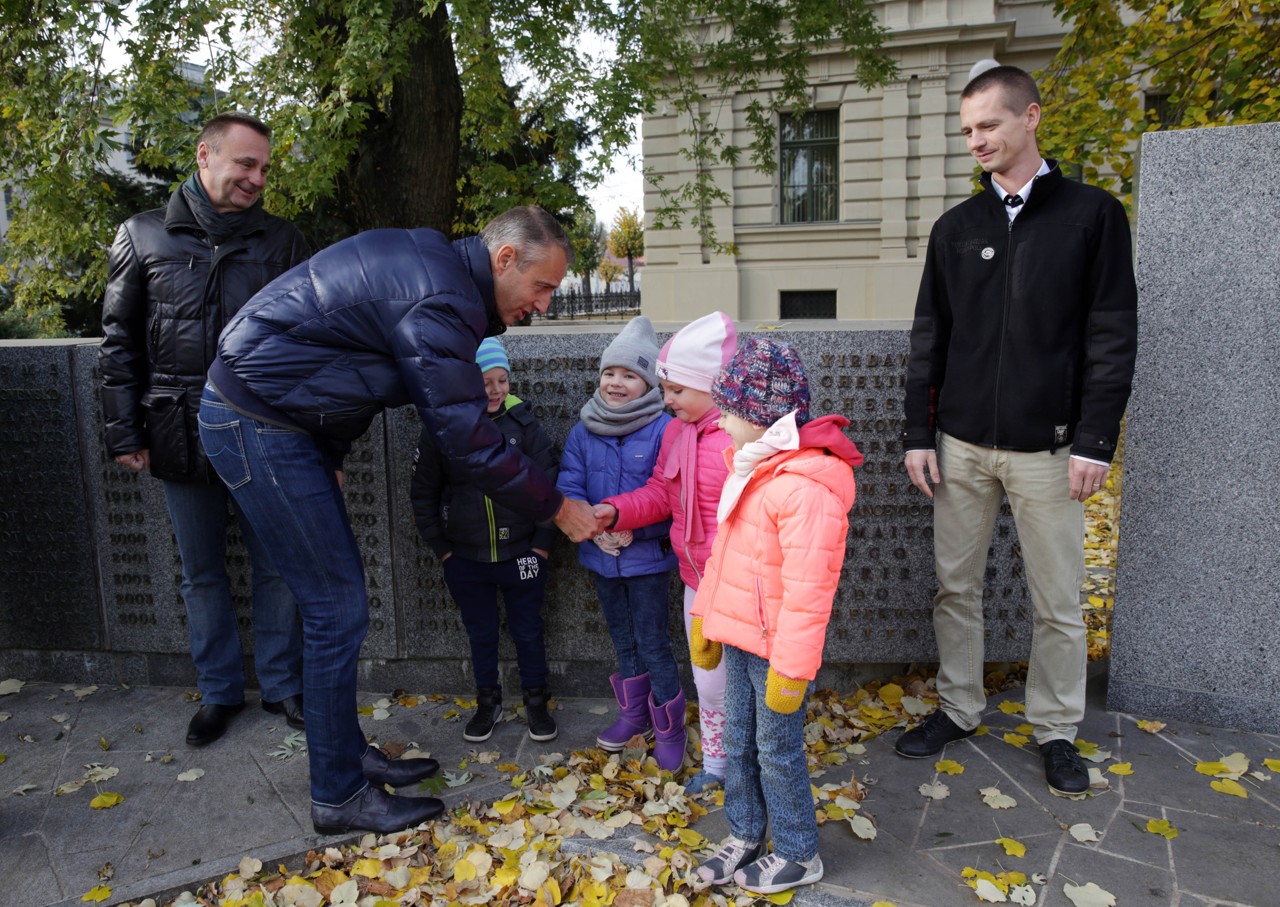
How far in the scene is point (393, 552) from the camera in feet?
13.5

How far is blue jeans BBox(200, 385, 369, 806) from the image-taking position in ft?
9.21

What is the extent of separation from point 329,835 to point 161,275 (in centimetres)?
210

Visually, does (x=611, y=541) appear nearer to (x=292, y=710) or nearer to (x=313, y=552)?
(x=313, y=552)

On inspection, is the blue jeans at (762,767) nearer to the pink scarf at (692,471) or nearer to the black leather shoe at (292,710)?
the pink scarf at (692,471)

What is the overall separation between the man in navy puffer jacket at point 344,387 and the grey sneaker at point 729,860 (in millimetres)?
1132

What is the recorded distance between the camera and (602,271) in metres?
57.1

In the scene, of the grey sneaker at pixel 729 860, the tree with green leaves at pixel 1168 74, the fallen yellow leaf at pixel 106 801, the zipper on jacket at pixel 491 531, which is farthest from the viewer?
the tree with green leaves at pixel 1168 74

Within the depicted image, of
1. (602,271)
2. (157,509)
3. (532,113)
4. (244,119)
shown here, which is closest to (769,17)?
(532,113)

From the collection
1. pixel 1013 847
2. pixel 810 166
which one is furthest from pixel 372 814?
pixel 810 166

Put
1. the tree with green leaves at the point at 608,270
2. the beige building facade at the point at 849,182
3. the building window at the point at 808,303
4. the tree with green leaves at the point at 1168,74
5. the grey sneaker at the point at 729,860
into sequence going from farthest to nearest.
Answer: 1. the tree with green leaves at the point at 608,270
2. the building window at the point at 808,303
3. the beige building facade at the point at 849,182
4. the tree with green leaves at the point at 1168,74
5. the grey sneaker at the point at 729,860

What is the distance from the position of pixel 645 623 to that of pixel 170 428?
1.93 m

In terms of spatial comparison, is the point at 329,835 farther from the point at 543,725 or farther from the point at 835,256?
the point at 835,256

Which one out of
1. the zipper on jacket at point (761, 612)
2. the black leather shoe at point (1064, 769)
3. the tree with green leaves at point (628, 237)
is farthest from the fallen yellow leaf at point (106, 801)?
the tree with green leaves at point (628, 237)

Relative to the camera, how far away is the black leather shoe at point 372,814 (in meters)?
3.03
